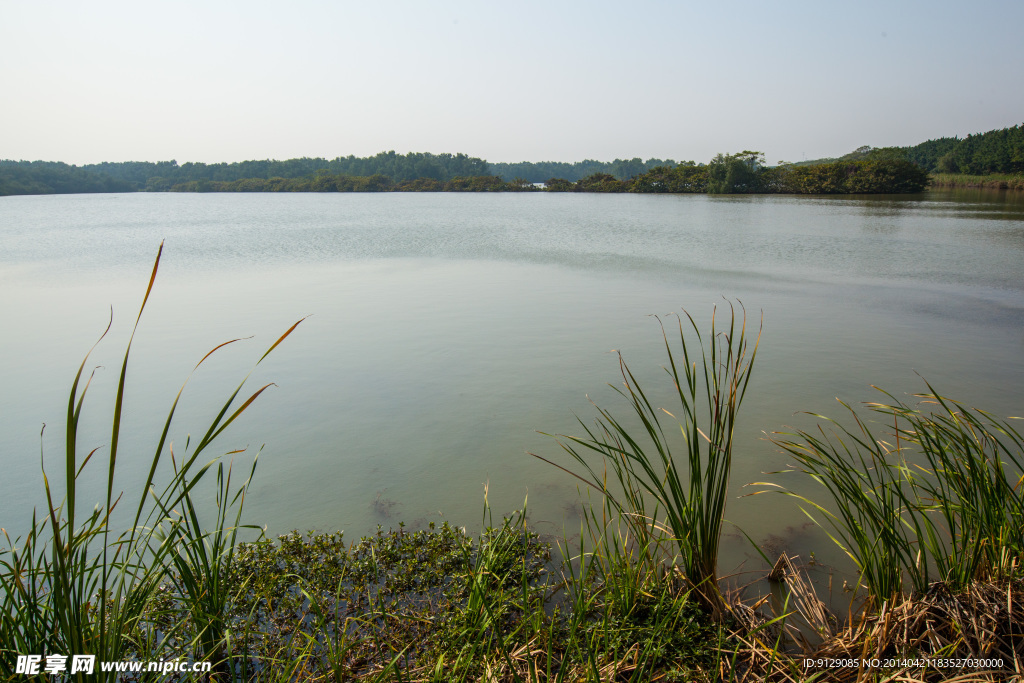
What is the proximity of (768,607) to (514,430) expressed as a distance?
1765mm

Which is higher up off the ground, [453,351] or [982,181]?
[982,181]

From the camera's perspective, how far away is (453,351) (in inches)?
196

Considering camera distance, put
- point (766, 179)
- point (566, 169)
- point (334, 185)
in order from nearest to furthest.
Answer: point (766, 179) → point (334, 185) → point (566, 169)

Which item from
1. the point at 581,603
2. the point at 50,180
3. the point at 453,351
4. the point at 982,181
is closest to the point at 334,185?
the point at 50,180

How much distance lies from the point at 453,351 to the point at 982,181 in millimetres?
44893

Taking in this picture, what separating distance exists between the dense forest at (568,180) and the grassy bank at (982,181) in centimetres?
264

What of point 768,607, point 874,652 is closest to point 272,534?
point 768,607

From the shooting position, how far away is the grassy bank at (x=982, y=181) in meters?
32.2

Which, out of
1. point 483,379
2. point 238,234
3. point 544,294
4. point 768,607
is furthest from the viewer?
point 238,234

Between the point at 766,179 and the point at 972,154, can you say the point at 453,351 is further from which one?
the point at 972,154

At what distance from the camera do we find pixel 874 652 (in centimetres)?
150

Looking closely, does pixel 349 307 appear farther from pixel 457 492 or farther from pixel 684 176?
pixel 684 176

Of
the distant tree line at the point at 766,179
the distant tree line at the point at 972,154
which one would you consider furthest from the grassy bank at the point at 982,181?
the distant tree line at the point at 766,179

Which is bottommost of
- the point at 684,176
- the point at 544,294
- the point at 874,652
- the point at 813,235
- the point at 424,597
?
the point at 424,597
